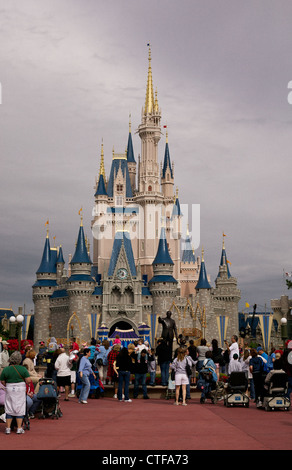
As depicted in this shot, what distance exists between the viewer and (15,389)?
10969 mm

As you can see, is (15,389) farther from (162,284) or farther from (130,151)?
(130,151)

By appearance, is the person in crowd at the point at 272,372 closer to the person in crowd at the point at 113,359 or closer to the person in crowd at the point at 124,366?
the person in crowd at the point at 124,366

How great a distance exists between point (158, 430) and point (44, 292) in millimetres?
60841

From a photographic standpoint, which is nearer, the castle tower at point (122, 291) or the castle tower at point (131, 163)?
the castle tower at point (122, 291)

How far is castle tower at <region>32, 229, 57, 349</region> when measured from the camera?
6831 centimetres

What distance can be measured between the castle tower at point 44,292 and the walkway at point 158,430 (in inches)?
2131

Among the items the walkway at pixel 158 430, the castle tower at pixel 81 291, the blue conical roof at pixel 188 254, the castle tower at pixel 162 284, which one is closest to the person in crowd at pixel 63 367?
the walkway at pixel 158 430

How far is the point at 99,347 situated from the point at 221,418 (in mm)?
6790

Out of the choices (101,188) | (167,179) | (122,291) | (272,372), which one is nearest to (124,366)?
(272,372)

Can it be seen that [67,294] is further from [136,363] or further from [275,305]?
[136,363]

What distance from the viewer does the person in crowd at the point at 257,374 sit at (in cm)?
1530

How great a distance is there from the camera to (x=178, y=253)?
77812 mm
